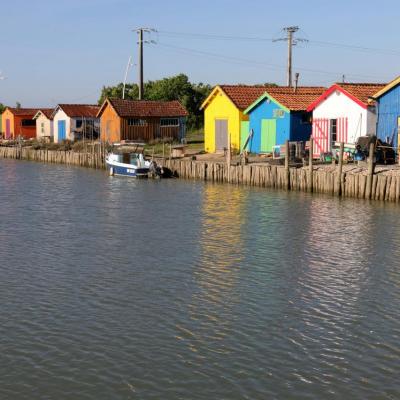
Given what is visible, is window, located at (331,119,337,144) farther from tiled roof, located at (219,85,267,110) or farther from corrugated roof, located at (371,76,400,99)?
tiled roof, located at (219,85,267,110)

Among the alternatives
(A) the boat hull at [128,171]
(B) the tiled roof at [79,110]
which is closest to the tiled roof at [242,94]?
(A) the boat hull at [128,171]

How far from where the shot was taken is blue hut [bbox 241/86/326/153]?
43.2 metres

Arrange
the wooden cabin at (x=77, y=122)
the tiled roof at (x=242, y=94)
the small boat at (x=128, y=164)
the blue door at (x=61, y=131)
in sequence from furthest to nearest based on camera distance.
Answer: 1. the blue door at (x=61, y=131)
2. the wooden cabin at (x=77, y=122)
3. the tiled roof at (x=242, y=94)
4. the small boat at (x=128, y=164)

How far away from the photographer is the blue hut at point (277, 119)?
4319 cm

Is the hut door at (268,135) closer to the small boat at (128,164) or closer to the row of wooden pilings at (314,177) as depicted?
the row of wooden pilings at (314,177)

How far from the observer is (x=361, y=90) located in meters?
39.2

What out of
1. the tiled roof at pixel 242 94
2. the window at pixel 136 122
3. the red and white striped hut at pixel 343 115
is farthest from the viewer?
the window at pixel 136 122

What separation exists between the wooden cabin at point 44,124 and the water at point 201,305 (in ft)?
151

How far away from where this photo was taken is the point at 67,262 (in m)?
19.4

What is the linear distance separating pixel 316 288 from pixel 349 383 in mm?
5543

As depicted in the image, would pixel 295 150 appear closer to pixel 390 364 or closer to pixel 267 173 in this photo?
pixel 267 173

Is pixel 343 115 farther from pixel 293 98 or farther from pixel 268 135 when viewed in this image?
pixel 268 135

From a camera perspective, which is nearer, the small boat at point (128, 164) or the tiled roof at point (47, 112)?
the small boat at point (128, 164)

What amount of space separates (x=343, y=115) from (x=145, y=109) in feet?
85.9
